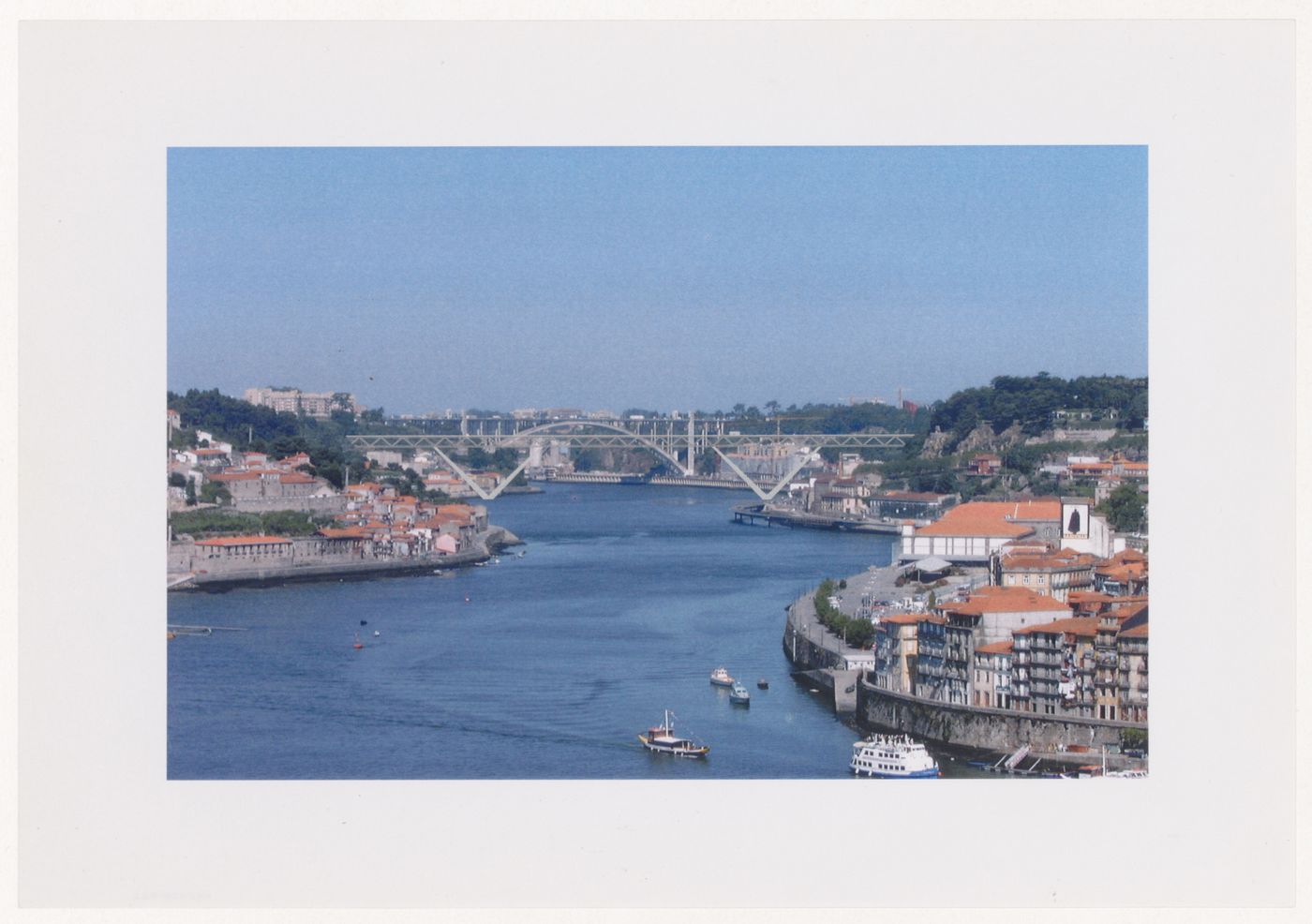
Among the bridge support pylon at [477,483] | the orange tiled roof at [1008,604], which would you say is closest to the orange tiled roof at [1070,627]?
the orange tiled roof at [1008,604]

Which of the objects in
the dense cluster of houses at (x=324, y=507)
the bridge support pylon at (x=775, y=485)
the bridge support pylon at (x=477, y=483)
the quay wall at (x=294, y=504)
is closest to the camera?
the dense cluster of houses at (x=324, y=507)

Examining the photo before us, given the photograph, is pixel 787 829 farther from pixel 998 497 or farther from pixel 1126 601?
pixel 998 497

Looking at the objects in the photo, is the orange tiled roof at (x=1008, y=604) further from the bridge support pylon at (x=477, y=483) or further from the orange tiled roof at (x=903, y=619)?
the bridge support pylon at (x=477, y=483)

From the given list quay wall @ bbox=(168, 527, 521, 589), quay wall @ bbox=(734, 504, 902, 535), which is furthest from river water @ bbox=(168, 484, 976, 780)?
quay wall @ bbox=(734, 504, 902, 535)

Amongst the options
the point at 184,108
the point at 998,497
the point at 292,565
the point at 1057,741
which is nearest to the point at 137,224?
the point at 184,108

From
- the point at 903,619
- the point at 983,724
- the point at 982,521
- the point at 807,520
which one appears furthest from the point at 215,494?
the point at 807,520

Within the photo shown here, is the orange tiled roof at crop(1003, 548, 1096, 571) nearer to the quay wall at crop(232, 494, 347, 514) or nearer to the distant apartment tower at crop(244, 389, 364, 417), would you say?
the distant apartment tower at crop(244, 389, 364, 417)
